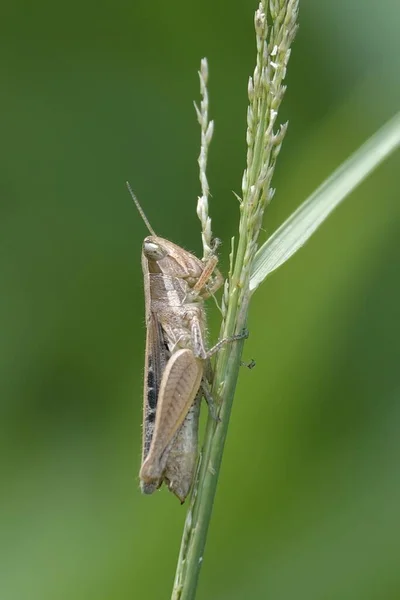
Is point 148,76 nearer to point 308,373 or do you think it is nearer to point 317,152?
point 317,152

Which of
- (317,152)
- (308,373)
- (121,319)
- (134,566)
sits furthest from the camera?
(121,319)

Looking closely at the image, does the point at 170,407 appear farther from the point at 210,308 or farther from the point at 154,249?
the point at 210,308

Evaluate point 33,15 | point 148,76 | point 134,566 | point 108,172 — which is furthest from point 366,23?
point 134,566

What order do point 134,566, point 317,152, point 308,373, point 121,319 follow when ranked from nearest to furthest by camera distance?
point 134,566, point 308,373, point 317,152, point 121,319

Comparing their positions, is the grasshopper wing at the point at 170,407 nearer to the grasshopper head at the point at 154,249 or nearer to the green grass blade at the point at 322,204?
the grasshopper head at the point at 154,249

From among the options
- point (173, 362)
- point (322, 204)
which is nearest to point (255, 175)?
point (322, 204)

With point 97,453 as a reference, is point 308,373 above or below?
above

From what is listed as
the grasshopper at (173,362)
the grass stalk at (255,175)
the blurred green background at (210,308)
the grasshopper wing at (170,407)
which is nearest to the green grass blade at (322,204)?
the grass stalk at (255,175)
